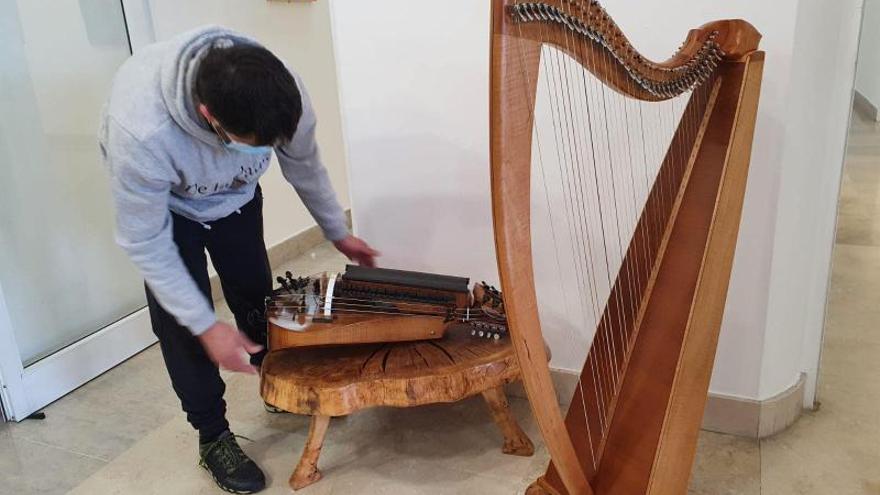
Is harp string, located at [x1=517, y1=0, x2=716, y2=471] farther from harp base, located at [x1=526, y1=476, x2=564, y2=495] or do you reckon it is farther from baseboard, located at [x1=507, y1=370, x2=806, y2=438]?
baseboard, located at [x1=507, y1=370, x2=806, y2=438]

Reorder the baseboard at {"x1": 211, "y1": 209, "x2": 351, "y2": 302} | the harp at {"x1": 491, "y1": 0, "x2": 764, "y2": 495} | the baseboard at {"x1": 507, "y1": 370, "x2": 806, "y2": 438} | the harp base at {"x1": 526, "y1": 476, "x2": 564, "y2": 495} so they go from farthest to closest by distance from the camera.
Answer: the baseboard at {"x1": 211, "y1": 209, "x2": 351, "y2": 302} < the baseboard at {"x1": 507, "y1": 370, "x2": 806, "y2": 438} < the harp base at {"x1": 526, "y1": 476, "x2": 564, "y2": 495} < the harp at {"x1": 491, "y1": 0, "x2": 764, "y2": 495}

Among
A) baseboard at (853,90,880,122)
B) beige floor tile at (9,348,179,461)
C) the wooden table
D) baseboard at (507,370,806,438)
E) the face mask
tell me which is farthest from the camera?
baseboard at (853,90,880,122)

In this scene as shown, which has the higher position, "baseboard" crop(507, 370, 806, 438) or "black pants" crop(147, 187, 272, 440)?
"black pants" crop(147, 187, 272, 440)

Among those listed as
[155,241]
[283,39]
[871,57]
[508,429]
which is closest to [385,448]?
[508,429]

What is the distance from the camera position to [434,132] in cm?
192

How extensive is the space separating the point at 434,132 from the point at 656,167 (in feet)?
1.96

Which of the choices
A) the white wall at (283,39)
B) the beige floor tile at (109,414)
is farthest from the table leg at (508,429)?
the white wall at (283,39)

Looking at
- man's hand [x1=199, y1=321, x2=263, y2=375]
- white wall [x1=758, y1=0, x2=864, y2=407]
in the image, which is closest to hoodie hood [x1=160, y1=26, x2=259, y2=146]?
man's hand [x1=199, y1=321, x2=263, y2=375]

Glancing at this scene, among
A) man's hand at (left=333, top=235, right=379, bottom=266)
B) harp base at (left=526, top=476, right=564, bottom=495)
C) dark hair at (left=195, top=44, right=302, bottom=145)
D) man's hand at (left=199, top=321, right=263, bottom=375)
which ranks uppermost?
dark hair at (left=195, top=44, right=302, bottom=145)

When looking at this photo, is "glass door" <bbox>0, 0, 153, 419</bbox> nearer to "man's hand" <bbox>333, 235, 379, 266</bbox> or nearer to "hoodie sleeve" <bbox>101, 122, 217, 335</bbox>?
"hoodie sleeve" <bbox>101, 122, 217, 335</bbox>

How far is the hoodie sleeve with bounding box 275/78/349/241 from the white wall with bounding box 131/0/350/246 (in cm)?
121

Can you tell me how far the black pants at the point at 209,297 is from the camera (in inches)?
65.6

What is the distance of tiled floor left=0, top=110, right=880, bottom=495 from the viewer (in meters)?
1.72

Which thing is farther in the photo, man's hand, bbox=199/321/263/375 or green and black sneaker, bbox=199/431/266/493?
green and black sneaker, bbox=199/431/266/493
